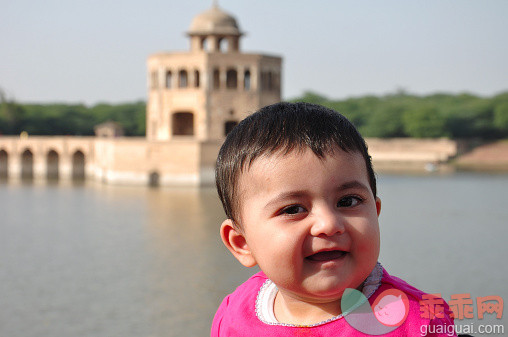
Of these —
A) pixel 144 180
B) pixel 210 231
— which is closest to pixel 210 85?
pixel 144 180

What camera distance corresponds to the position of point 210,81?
1838 cm

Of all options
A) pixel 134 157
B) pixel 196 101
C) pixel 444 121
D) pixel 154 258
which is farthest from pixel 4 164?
pixel 444 121

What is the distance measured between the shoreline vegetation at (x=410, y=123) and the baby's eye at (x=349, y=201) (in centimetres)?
2901

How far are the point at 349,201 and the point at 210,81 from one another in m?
17.6

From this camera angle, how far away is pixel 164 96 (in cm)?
1889

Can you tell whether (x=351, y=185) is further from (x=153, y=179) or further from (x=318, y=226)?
(x=153, y=179)

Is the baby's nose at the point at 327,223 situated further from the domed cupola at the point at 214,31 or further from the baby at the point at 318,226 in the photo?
the domed cupola at the point at 214,31

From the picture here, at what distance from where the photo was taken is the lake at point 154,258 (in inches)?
238

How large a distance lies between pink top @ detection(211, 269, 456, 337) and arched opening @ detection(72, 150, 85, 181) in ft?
72.5

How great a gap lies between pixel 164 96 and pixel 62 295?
41.3 ft

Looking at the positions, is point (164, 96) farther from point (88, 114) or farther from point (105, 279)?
point (88, 114)

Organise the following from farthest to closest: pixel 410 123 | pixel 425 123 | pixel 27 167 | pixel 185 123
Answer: pixel 410 123 → pixel 425 123 → pixel 27 167 → pixel 185 123

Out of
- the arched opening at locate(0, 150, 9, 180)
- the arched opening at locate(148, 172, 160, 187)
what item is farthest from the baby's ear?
the arched opening at locate(0, 150, 9, 180)

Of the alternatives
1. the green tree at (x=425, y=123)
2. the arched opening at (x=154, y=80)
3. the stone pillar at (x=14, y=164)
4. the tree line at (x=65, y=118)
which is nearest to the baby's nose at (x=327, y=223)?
the arched opening at (x=154, y=80)
